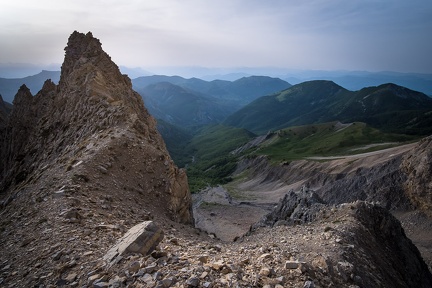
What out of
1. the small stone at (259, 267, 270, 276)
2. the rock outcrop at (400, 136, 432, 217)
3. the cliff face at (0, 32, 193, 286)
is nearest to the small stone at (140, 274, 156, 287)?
the small stone at (259, 267, 270, 276)

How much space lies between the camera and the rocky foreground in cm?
1085

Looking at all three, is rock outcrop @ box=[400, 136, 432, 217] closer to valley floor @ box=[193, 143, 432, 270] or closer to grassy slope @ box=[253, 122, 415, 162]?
valley floor @ box=[193, 143, 432, 270]

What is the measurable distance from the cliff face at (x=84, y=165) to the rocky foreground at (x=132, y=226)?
0.13 m

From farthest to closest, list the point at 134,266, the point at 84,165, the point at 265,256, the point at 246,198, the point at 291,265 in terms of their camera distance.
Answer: the point at 246,198 → the point at 84,165 → the point at 265,256 → the point at 291,265 → the point at 134,266

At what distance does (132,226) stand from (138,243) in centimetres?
579

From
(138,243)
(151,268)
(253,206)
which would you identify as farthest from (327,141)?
(151,268)

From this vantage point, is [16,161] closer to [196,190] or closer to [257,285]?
[257,285]

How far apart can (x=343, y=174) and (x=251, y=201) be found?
29043 mm

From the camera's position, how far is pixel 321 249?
15.2 meters

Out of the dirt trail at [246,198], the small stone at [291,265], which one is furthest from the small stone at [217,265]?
the dirt trail at [246,198]

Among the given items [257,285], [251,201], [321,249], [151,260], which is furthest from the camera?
[251,201]

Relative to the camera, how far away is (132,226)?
57.0ft

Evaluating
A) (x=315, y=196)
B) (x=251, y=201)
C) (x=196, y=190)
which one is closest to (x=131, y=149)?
(x=315, y=196)

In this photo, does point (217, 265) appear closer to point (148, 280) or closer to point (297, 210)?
point (148, 280)
